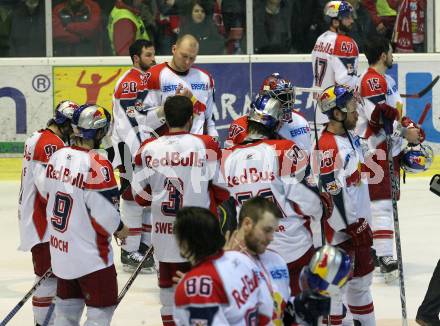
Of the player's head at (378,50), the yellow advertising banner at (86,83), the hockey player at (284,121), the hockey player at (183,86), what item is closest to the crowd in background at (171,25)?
the yellow advertising banner at (86,83)

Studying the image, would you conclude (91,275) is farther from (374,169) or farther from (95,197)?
(374,169)

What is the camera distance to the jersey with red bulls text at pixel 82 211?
6.45 m

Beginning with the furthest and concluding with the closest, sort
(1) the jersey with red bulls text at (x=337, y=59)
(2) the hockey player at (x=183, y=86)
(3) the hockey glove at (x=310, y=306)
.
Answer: (1) the jersey with red bulls text at (x=337, y=59)
(2) the hockey player at (x=183, y=86)
(3) the hockey glove at (x=310, y=306)

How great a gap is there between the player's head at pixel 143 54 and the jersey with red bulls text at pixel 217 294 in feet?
16.5

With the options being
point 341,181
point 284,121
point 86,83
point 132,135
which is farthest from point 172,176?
point 86,83

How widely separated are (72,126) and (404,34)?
25.9 feet

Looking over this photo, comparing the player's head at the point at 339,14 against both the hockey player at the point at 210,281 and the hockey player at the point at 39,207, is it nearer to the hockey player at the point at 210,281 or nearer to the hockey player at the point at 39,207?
the hockey player at the point at 39,207

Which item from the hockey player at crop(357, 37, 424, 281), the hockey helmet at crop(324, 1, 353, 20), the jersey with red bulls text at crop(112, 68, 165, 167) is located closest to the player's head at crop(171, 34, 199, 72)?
the jersey with red bulls text at crop(112, 68, 165, 167)

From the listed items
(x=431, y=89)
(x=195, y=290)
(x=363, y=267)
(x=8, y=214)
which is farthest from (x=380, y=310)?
(x=431, y=89)

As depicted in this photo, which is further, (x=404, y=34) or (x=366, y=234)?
(x=404, y=34)

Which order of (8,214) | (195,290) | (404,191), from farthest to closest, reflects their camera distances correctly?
(404,191) < (8,214) < (195,290)

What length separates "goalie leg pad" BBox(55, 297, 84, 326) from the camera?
21.6ft

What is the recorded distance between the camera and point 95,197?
6453 millimetres

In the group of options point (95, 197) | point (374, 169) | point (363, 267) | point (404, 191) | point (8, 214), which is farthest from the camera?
point (404, 191)
